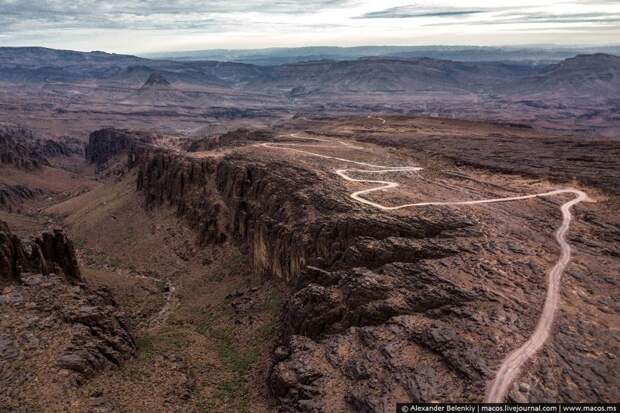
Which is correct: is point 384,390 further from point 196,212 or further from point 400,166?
point 196,212

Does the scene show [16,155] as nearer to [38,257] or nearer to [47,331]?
[38,257]

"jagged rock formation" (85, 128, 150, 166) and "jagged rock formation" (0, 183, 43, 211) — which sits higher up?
"jagged rock formation" (85, 128, 150, 166)

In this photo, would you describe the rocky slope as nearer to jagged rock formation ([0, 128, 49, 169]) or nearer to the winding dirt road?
the winding dirt road

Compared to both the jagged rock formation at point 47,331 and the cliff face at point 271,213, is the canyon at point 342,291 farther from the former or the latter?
the cliff face at point 271,213

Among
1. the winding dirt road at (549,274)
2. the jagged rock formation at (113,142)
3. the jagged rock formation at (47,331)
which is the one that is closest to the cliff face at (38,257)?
the jagged rock formation at (47,331)

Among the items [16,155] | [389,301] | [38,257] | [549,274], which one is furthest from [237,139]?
[549,274]

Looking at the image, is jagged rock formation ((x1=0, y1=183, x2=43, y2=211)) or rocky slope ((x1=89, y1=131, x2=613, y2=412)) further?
jagged rock formation ((x1=0, y1=183, x2=43, y2=211))

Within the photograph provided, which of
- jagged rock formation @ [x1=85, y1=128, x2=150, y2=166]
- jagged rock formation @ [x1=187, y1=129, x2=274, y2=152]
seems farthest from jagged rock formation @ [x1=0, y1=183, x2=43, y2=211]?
jagged rock formation @ [x1=85, y1=128, x2=150, y2=166]

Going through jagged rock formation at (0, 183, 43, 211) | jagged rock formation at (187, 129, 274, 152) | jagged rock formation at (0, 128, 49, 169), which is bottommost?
jagged rock formation at (0, 183, 43, 211)
